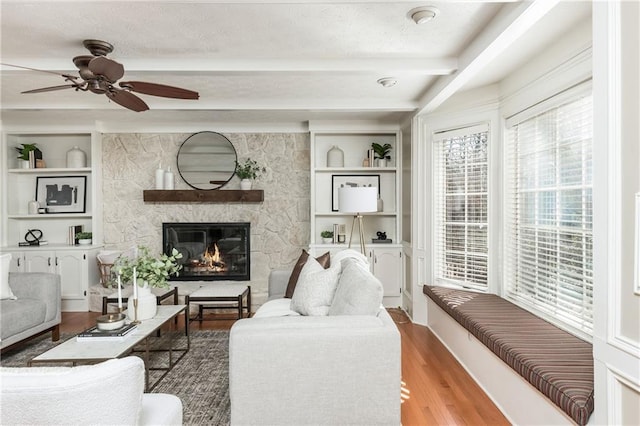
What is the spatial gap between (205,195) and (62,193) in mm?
2005

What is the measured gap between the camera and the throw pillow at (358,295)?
229cm

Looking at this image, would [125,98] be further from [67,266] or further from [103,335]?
[67,266]

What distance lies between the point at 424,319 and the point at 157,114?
13.1ft

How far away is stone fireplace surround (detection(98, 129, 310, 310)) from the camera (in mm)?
5152

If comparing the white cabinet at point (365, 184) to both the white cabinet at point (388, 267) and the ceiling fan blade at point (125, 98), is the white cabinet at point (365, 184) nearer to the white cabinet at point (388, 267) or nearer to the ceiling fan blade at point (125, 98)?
the white cabinet at point (388, 267)

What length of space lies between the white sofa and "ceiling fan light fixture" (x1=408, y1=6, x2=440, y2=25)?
1837 mm

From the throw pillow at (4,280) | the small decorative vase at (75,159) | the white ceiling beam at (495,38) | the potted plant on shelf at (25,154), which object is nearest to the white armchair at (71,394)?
the white ceiling beam at (495,38)

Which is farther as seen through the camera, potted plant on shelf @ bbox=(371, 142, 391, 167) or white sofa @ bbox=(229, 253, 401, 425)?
potted plant on shelf @ bbox=(371, 142, 391, 167)

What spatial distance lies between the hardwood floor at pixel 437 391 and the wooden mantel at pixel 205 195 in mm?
2552

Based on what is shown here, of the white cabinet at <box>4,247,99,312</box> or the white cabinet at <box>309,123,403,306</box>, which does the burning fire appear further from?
the white cabinet at <box>4,247,99,312</box>

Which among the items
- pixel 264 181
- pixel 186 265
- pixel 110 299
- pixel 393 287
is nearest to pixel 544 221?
pixel 393 287

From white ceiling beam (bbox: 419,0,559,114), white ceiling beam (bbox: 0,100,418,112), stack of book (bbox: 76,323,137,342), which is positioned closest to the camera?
white ceiling beam (bbox: 419,0,559,114)

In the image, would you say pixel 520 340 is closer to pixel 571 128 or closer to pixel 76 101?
pixel 571 128

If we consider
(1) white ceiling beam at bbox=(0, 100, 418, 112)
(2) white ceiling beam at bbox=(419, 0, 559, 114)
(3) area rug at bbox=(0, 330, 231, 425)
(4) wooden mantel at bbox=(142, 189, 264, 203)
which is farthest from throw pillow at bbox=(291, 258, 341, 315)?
(4) wooden mantel at bbox=(142, 189, 264, 203)
